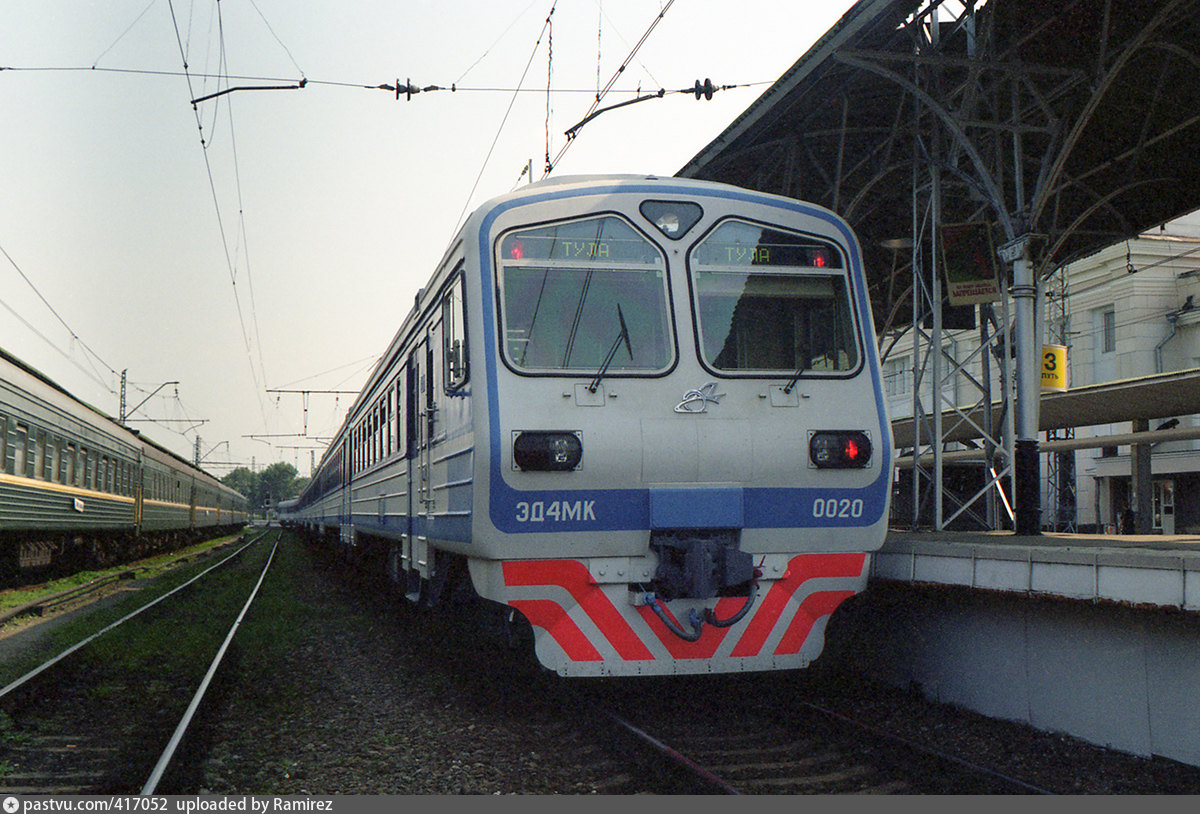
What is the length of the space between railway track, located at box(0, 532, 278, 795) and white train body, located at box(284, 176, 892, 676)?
1.99m

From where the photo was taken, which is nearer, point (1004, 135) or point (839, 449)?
point (839, 449)

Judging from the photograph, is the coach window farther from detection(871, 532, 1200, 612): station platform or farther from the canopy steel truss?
detection(871, 532, 1200, 612): station platform

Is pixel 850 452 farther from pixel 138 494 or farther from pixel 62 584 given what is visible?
pixel 138 494

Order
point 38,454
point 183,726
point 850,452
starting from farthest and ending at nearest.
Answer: point 38,454 → point 850,452 → point 183,726

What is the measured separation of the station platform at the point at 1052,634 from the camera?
521 centimetres

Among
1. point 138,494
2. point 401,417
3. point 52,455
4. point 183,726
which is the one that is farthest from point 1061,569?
point 138,494

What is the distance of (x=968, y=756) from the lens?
5.62 metres

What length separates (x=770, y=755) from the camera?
5590 millimetres

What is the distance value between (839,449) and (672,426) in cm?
104

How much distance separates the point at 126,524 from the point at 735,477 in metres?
19.3

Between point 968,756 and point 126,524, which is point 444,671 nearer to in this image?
point 968,756

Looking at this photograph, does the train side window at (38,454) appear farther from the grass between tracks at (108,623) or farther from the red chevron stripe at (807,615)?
the red chevron stripe at (807,615)

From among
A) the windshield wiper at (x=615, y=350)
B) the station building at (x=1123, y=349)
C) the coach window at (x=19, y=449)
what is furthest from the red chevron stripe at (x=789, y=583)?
the station building at (x=1123, y=349)

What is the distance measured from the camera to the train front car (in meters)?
6.16
